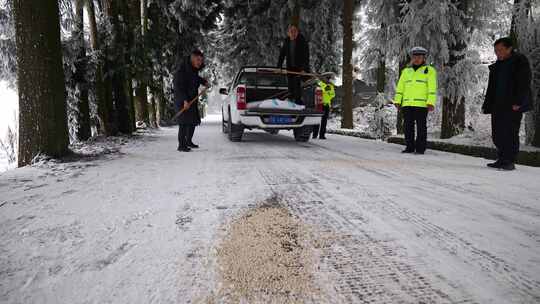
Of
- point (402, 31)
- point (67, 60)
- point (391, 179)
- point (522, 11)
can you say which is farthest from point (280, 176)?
point (67, 60)

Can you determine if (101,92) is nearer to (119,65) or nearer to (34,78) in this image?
(119,65)

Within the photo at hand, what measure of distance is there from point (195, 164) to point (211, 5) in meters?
18.2

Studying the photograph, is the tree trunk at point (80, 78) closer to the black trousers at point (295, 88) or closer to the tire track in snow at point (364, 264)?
the black trousers at point (295, 88)

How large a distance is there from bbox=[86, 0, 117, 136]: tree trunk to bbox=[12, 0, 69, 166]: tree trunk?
4.77 meters

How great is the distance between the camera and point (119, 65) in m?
9.60

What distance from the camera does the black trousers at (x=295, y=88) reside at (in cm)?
817

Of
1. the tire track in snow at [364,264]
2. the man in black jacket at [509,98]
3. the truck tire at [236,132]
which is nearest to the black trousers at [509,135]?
the man in black jacket at [509,98]

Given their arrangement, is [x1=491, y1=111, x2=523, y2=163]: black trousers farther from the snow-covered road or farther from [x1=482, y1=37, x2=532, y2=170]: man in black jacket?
the snow-covered road

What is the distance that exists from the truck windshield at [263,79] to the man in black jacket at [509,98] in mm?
5215

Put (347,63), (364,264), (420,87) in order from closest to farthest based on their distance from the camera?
(364,264) → (420,87) → (347,63)

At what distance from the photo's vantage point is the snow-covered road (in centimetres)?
139

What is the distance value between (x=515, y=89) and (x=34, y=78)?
7.01m

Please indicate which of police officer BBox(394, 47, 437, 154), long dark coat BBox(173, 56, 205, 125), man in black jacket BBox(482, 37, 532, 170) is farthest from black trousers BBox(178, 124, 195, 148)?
man in black jacket BBox(482, 37, 532, 170)

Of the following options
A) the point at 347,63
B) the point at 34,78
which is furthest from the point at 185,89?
the point at 347,63
